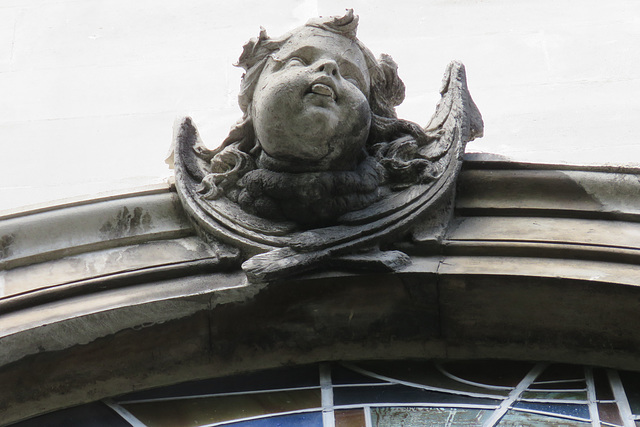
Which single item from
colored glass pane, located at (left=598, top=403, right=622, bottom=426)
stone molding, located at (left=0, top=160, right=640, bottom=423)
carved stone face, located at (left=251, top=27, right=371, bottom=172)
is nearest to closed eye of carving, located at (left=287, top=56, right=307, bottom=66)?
carved stone face, located at (left=251, top=27, right=371, bottom=172)

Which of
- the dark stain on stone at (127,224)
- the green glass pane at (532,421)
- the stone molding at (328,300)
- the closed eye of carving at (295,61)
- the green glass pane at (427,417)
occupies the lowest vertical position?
the green glass pane at (532,421)

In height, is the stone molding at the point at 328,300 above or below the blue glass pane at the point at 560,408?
above

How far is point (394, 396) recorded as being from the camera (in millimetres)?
2975

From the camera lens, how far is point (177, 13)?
184 inches

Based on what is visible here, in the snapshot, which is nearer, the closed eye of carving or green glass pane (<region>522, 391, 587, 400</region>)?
green glass pane (<region>522, 391, 587, 400</region>)

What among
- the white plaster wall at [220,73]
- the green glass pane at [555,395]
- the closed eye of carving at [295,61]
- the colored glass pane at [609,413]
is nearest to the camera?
the colored glass pane at [609,413]

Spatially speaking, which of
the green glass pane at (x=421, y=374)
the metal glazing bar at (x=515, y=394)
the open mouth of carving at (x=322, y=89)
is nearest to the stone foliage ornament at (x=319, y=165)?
the open mouth of carving at (x=322, y=89)

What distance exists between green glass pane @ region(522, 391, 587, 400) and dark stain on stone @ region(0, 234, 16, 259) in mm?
1390

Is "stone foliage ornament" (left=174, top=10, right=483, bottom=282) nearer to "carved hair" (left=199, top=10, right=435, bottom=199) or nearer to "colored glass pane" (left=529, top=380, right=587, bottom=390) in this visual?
"carved hair" (left=199, top=10, right=435, bottom=199)

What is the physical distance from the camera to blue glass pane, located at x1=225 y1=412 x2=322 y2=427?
2.92 m

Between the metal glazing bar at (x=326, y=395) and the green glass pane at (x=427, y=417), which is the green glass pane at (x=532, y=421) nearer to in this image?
the green glass pane at (x=427, y=417)

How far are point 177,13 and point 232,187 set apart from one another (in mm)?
1759

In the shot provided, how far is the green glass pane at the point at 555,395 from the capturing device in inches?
115

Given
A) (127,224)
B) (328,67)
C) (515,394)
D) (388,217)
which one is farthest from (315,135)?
(515,394)
